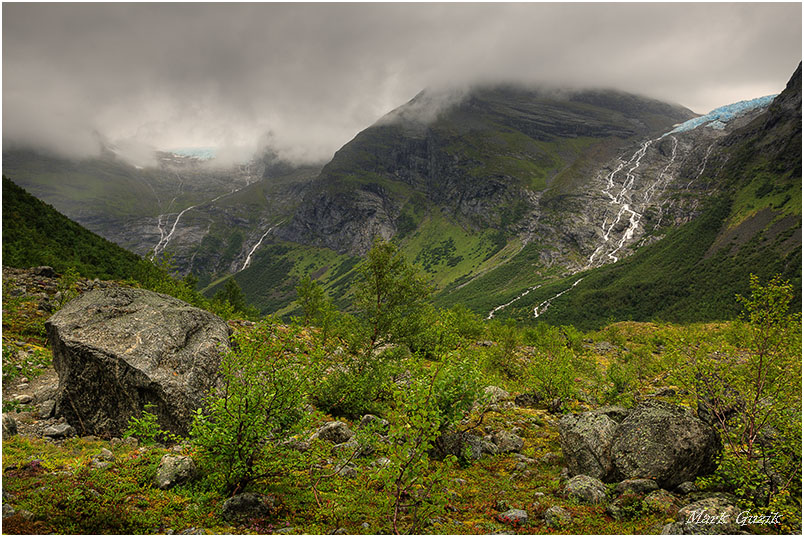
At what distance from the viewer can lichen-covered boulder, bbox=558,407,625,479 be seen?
13586 mm

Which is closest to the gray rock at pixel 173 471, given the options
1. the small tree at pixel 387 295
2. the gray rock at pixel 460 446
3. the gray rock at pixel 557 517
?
the gray rock at pixel 460 446

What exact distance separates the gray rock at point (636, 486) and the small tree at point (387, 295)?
12495 millimetres

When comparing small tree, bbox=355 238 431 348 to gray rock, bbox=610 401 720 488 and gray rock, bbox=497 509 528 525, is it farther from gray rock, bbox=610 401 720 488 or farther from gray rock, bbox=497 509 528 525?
gray rock, bbox=610 401 720 488

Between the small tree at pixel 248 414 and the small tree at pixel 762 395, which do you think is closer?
the small tree at pixel 248 414

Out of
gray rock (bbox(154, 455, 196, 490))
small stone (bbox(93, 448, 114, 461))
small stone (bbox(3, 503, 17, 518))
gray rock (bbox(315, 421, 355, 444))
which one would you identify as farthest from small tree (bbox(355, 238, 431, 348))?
small stone (bbox(3, 503, 17, 518))

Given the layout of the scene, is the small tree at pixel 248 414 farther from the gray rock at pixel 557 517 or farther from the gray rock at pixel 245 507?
the gray rock at pixel 557 517

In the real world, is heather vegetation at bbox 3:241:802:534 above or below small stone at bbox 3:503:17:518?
below

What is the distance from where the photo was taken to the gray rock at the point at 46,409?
13.2 m

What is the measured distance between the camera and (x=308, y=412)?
35.3ft

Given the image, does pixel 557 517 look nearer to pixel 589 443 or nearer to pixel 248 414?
pixel 589 443

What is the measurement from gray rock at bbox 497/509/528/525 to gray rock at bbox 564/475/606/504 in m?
2.29

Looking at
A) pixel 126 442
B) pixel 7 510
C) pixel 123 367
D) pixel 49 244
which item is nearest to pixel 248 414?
pixel 7 510

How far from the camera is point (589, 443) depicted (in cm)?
1398

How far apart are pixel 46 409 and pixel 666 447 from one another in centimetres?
2237
